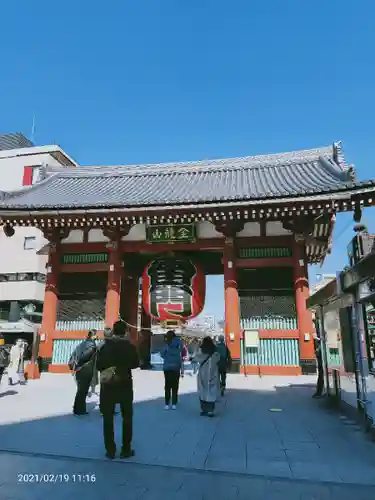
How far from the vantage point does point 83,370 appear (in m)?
6.81

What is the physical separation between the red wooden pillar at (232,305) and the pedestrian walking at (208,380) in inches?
263

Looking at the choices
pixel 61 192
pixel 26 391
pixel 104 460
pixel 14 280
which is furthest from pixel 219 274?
pixel 14 280

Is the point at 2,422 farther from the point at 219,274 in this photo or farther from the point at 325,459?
the point at 219,274

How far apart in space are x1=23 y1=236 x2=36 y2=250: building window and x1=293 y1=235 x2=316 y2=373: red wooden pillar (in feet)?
71.8

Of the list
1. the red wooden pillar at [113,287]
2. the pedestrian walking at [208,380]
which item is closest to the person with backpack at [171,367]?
the pedestrian walking at [208,380]

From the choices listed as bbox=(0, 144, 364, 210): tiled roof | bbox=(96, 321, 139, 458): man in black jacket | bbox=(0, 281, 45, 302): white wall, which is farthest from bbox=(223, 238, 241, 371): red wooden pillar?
bbox=(0, 281, 45, 302): white wall

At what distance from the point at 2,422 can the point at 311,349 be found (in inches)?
413

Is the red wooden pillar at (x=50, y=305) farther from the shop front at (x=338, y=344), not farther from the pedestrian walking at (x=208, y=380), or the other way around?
the shop front at (x=338, y=344)

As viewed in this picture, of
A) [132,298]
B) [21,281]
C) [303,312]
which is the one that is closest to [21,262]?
[21,281]

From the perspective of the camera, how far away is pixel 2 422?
6.21 meters

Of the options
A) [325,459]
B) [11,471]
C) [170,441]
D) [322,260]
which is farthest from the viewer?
[322,260]

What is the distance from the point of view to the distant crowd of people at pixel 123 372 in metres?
4.39
